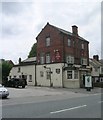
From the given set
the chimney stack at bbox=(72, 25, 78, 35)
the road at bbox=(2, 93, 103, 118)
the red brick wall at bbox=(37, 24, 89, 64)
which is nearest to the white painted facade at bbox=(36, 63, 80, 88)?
the red brick wall at bbox=(37, 24, 89, 64)

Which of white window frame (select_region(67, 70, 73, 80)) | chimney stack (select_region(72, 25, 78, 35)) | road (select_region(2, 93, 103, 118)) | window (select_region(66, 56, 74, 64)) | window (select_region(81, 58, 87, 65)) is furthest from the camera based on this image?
window (select_region(81, 58, 87, 65))

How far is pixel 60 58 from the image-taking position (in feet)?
176

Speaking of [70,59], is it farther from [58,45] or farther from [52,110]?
[52,110]

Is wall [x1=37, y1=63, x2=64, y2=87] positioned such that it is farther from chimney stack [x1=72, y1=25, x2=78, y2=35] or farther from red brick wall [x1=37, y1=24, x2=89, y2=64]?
chimney stack [x1=72, y1=25, x2=78, y2=35]

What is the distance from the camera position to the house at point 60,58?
52969 millimetres

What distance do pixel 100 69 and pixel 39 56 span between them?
2661 cm

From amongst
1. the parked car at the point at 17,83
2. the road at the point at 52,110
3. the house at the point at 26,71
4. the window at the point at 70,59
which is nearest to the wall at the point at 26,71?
the house at the point at 26,71

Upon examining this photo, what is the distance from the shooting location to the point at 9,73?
64.1 meters

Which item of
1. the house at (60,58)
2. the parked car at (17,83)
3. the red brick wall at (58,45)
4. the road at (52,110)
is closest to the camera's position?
the road at (52,110)

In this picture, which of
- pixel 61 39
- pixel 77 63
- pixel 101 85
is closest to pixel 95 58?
pixel 101 85

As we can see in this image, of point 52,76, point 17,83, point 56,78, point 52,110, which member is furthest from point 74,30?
point 52,110

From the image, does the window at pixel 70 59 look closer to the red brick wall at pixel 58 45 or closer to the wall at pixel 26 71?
the red brick wall at pixel 58 45

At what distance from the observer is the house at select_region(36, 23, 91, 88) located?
52969 mm

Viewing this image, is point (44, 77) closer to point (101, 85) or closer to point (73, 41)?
point (73, 41)
